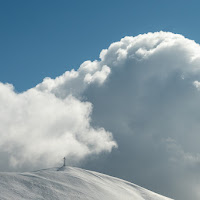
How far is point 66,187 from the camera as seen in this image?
10050cm

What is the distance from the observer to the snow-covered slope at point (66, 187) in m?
90.5

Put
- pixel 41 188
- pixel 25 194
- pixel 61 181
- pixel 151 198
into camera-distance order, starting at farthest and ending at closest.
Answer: pixel 151 198
pixel 61 181
pixel 41 188
pixel 25 194

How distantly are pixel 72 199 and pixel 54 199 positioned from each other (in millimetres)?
5365

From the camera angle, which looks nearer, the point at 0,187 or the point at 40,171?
the point at 0,187

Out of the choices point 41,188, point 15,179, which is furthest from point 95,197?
point 15,179

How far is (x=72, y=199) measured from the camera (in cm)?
9325

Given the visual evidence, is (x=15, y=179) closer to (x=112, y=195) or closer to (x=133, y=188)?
(x=112, y=195)

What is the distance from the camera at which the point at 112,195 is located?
343 feet

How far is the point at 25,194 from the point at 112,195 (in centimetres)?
2776

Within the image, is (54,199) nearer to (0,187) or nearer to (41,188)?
(41,188)

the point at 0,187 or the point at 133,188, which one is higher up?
the point at 133,188

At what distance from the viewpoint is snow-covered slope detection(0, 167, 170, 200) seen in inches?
3563

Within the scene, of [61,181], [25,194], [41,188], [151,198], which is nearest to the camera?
[25,194]

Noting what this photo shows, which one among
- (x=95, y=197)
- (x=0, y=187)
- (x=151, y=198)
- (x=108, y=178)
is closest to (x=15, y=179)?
(x=0, y=187)
